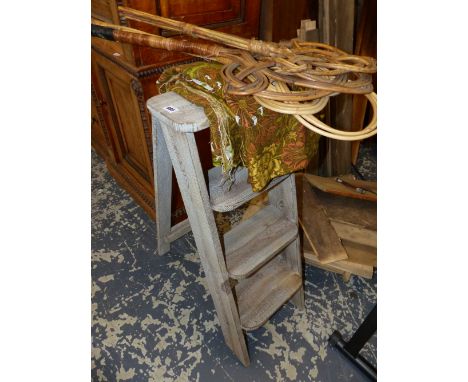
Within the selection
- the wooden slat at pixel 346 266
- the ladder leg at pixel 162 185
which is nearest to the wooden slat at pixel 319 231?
the wooden slat at pixel 346 266

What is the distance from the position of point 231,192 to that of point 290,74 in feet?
1.40

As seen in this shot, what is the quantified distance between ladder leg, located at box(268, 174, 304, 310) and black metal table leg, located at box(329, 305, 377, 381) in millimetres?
268

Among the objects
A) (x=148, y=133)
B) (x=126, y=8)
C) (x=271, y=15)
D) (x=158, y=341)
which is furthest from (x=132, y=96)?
(x=158, y=341)

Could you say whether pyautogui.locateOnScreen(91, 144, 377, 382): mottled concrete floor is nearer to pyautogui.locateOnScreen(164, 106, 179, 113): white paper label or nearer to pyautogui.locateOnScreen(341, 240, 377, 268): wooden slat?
pyautogui.locateOnScreen(341, 240, 377, 268): wooden slat

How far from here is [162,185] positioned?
1.57 metres

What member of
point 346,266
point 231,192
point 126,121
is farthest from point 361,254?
point 126,121

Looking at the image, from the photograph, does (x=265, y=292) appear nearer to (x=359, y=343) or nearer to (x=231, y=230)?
(x=231, y=230)

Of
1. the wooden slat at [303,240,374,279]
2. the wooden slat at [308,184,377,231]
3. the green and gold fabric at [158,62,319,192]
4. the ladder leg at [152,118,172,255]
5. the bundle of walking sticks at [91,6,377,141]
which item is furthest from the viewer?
the wooden slat at [308,184,377,231]

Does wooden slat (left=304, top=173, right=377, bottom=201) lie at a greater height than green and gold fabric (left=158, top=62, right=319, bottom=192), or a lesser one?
lesser

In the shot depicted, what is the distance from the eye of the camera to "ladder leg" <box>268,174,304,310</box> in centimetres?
134

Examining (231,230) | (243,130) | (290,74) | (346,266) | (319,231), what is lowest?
(346,266)

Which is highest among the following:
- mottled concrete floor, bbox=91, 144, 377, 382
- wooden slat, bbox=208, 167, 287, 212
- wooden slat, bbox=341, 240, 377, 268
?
wooden slat, bbox=208, 167, 287, 212

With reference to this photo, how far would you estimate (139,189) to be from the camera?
7.30 feet

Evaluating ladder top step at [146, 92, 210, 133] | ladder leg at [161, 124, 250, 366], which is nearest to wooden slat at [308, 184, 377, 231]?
ladder leg at [161, 124, 250, 366]
